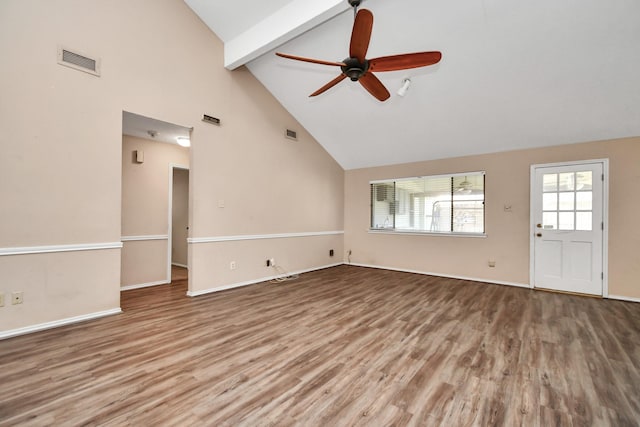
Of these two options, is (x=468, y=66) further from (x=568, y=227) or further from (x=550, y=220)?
(x=568, y=227)

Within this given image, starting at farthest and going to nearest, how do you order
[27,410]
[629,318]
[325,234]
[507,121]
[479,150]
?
[325,234], [479,150], [507,121], [629,318], [27,410]

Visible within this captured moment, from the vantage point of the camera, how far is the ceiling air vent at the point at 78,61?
291 cm

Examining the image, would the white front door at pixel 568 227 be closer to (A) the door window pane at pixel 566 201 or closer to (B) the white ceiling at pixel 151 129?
(A) the door window pane at pixel 566 201

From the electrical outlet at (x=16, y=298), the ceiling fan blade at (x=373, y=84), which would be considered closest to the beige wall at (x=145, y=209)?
the electrical outlet at (x=16, y=298)

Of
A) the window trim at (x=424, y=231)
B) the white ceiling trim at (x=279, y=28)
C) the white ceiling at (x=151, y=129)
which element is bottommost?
the window trim at (x=424, y=231)

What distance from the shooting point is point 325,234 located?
6309mm

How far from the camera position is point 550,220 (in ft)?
14.8

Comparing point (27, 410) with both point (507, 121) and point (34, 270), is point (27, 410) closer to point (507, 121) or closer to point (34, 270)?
point (34, 270)

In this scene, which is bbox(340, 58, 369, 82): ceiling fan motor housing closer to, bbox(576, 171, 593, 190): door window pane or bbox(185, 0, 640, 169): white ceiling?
bbox(185, 0, 640, 169): white ceiling

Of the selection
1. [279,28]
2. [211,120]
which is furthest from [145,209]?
[279,28]

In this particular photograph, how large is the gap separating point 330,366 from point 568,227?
4.45m

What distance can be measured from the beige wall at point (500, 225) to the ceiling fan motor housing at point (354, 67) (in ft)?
11.7

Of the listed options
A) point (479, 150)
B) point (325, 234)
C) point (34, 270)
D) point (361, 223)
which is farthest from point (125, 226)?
point (479, 150)

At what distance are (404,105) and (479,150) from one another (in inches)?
66.8
